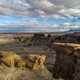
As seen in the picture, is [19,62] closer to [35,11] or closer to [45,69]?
[45,69]

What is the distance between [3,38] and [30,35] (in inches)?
16.6

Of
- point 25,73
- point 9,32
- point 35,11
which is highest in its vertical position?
point 35,11

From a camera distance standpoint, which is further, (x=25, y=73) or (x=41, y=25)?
(x=41, y=25)

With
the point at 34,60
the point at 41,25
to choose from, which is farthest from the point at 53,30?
the point at 34,60

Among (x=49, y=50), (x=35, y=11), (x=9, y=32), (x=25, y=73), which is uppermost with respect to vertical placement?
(x=35, y=11)

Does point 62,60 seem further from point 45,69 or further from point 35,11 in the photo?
point 35,11

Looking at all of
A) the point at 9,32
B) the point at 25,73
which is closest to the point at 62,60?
the point at 25,73

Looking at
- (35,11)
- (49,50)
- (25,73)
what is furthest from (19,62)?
(35,11)

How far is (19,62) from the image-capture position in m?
4.63

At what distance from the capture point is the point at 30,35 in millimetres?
4719

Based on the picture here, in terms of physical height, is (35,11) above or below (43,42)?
above

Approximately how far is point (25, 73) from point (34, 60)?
0.87 ft

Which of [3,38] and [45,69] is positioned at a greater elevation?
[3,38]

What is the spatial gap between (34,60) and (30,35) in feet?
1.27
